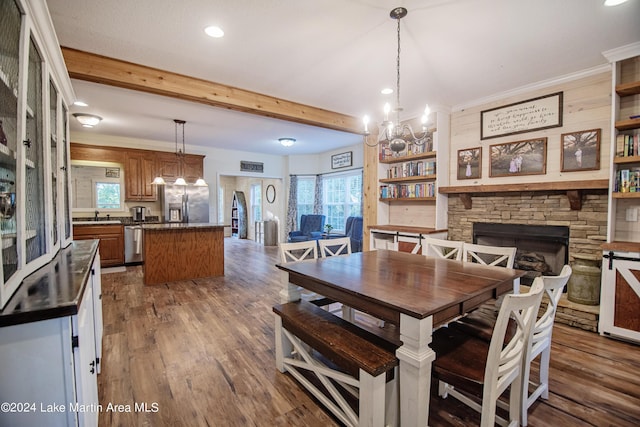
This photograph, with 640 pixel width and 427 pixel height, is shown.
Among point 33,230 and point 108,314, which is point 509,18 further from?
point 108,314

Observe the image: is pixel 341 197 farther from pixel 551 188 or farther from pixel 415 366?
pixel 415 366

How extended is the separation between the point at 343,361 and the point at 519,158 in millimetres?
3493

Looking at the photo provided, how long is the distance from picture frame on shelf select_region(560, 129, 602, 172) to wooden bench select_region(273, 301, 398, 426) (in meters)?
3.14

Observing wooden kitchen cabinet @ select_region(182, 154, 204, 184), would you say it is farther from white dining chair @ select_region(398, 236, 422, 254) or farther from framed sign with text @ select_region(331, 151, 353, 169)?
white dining chair @ select_region(398, 236, 422, 254)

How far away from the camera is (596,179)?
3.07m

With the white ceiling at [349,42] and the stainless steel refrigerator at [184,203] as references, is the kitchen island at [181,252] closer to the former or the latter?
the stainless steel refrigerator at [184,203]

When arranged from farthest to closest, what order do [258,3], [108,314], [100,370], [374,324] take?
[108,314], [374,324], [100,370], [258,3]

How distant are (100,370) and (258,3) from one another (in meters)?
2.93

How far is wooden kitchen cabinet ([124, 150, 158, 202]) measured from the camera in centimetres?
603

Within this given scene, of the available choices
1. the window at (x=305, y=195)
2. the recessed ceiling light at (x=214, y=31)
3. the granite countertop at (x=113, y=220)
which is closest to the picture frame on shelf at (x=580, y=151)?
the recessed ceiling light at (x=214, y=31)

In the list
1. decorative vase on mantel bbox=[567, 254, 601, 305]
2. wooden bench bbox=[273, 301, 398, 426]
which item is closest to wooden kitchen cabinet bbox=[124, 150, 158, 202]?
wooden bench bbox=[273, 301, 398, 426]

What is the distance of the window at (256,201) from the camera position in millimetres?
9523

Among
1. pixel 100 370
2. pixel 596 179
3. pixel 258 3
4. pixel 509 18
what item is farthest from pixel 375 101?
pixel 100 370

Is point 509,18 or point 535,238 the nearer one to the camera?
point 509,18
